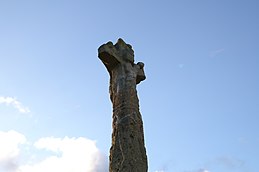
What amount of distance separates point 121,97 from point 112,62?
105 centimetres

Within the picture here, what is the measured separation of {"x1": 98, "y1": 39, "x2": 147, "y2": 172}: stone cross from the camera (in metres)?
6.76

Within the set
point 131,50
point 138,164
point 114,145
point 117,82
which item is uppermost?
point 131,50

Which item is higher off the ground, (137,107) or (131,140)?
(137,107)

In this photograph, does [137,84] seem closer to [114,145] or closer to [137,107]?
[137,107]

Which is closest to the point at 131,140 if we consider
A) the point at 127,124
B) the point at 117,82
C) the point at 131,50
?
the point at 127,124

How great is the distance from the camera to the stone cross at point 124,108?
6.76 metres

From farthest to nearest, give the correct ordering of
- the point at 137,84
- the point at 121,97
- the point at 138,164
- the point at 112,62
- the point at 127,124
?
the point at 137,84 → the point at 112,62 → the point at 121,97 → the point at 127,124 → the point at 138,164

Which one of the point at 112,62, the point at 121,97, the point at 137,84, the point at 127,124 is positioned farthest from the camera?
the point at 137,84

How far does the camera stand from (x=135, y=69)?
8.52 m

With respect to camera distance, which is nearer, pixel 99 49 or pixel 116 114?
pixel 116 114

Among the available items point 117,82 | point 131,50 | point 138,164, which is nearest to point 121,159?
point 138,164

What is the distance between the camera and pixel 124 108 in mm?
7449

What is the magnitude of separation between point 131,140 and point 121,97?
1.11 m

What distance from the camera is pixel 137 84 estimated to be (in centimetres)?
888
